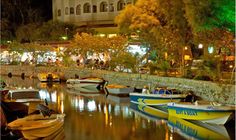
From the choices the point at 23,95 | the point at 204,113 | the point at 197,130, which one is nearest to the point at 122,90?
the point at 23,95

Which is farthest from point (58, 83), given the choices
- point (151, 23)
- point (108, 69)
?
point (151, 23)

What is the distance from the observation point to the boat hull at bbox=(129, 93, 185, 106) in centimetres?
3381

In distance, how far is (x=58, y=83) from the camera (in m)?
62.2

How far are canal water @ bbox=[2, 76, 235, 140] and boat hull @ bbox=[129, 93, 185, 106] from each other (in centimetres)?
50

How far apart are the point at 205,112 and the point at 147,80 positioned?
17830mm

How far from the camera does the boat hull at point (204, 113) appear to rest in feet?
90.0

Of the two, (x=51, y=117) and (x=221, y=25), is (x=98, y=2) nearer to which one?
(x=221, y=25)

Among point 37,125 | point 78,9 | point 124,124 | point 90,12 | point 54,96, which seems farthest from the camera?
point 78,9

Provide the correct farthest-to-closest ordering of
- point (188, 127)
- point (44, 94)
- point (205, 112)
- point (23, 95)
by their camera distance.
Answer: point (44, 94), point (23, 95), point (188, 127), point (205, 112)

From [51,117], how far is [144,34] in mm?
24782

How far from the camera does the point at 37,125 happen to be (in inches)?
918

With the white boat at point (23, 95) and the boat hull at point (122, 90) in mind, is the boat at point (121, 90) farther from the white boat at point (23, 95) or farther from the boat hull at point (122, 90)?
the white boat at point (23, 95)

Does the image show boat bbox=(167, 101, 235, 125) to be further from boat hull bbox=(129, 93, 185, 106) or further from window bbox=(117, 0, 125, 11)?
window bbox=(117, 0, 125, 11)

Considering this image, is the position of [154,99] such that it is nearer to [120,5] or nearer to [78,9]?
[120,5]
